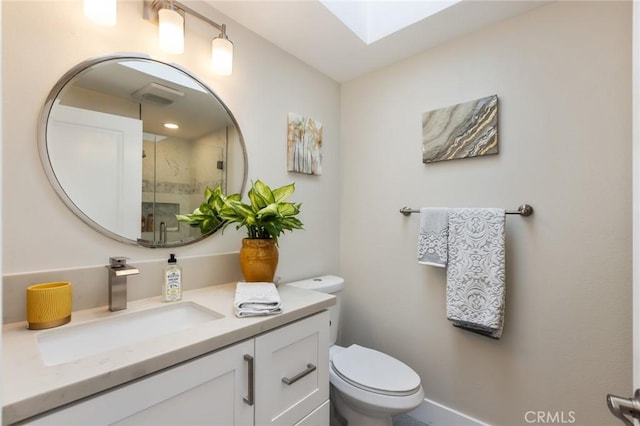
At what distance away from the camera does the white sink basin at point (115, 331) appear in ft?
2.97

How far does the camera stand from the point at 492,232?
56.7 inches

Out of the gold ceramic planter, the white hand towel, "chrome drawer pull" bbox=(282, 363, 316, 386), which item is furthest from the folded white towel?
the white hand towel

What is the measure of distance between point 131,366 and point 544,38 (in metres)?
2.01

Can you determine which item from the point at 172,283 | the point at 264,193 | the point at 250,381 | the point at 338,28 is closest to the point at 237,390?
the point at 250,381

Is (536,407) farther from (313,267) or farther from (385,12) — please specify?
(385,12)

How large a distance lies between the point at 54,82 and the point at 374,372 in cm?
173

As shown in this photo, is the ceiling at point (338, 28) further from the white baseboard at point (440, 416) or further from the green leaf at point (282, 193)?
the white baseboard at point (440, 416)

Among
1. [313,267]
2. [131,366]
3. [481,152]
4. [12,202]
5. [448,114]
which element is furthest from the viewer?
[313,267]

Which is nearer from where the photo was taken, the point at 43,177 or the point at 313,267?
the point at 43,177

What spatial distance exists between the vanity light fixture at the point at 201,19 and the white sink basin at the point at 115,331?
1.04 metres

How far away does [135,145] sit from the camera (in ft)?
3.98

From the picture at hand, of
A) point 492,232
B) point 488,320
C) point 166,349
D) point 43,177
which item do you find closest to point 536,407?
point 488,320

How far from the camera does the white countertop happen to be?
2.08 feet

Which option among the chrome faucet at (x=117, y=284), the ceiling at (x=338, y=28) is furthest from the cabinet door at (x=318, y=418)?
the ceiling at (x=338, y=28)
